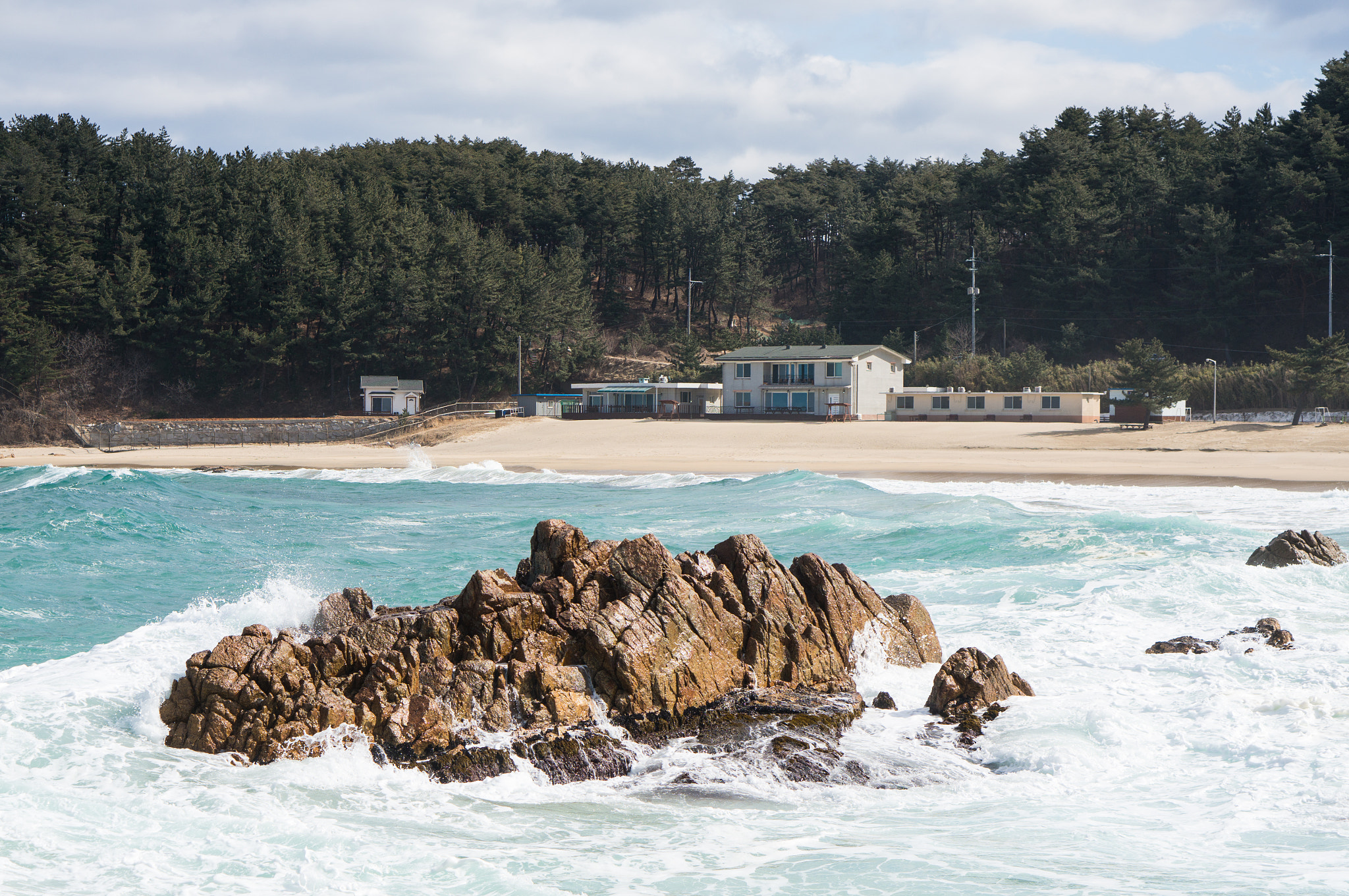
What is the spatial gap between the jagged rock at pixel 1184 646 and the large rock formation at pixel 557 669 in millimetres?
2958

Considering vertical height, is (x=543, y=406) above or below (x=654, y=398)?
below

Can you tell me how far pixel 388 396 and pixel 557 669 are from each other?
54.2 m

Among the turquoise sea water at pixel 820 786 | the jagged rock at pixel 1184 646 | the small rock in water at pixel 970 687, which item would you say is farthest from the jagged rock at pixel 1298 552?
the small rock in water at pixel 970 687

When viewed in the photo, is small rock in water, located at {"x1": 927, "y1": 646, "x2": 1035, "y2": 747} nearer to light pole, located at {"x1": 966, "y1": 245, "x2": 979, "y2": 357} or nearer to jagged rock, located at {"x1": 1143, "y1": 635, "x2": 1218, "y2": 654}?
jagged rock, located at {"x1": 1143, "y1": 635, "x2": 1218, "y2": 654}

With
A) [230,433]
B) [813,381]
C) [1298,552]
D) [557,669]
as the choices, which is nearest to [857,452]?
[813,381]

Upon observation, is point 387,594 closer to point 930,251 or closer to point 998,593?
point 998,593

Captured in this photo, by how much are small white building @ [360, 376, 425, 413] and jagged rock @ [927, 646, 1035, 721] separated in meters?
53.6

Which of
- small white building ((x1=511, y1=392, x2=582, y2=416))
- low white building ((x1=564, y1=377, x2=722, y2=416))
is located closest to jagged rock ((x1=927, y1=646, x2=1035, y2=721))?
low white building ((x1=564, y1=377, x2=722, y2=416))

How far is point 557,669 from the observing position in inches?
338

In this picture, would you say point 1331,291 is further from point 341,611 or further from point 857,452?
point 341,611

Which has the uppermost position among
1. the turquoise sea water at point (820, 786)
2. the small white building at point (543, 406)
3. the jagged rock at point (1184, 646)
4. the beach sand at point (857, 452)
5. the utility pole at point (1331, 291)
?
the utility pole at point (1331, 291)

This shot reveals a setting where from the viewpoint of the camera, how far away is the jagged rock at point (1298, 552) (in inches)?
574

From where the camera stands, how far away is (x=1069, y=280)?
2598 inches

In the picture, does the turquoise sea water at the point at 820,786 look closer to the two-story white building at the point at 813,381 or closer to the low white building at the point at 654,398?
the two-story white building at the point at 813,381
